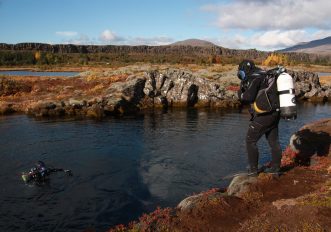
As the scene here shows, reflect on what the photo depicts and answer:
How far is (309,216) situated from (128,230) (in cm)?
581

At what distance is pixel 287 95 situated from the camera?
13.5 meters

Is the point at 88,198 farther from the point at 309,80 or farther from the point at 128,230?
the point at 309,80

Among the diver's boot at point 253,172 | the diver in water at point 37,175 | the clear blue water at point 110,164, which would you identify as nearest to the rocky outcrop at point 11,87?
the clear blue water at point 110,164

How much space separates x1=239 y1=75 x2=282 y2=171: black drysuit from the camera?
13.7 metres

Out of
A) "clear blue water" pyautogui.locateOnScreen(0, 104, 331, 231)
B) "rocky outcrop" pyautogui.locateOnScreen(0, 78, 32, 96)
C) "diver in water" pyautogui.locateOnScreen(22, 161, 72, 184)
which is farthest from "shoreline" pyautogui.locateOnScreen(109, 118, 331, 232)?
"rocky outcrop" pyautogui.locateOnScreen(0, 78, 32, 96)

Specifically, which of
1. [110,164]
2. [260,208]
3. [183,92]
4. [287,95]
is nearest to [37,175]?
[110,164]

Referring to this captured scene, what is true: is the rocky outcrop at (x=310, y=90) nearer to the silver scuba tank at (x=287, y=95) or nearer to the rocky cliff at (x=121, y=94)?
the rocky cliff at (x=121, y=94)

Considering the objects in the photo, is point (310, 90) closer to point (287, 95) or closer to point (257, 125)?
point (257, 125)

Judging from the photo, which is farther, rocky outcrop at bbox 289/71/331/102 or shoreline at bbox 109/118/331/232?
rocky outcrop at bbox 289/71/331/102

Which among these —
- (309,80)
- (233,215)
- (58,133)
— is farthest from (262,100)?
(309,80)

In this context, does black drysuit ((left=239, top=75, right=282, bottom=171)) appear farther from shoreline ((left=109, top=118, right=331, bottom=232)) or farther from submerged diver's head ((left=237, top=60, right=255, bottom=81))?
shoreline ((left=109, top=118, right=331, bottom=232))

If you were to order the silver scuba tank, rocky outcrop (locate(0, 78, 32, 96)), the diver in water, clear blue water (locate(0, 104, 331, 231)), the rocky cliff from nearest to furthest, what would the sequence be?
1. the silver scuba tank
2. clear blue water (locate(0, 104, 331, 231))
3. the diver in water
4. the rocky cliff
5. rocky outcrop (locate(0, 78, 32, 96))

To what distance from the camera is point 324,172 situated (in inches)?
618

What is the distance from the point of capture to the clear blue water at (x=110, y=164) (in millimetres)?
17362
